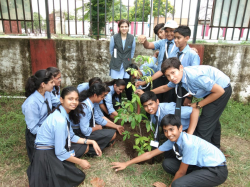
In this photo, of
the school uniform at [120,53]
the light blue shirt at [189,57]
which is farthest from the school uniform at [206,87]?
the school uniform at [120,53]

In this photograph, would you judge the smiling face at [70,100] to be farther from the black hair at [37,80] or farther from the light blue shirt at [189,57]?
the light blue shirt at [189,57]

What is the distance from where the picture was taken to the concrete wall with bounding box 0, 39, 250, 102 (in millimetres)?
4410

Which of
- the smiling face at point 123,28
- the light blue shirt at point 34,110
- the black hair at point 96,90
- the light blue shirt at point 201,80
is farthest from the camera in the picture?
the smiling face at point 123,28

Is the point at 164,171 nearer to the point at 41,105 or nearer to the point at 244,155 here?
the point at 244,155

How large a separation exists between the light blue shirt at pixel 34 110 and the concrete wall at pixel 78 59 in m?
2.35

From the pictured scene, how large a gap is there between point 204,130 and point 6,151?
9.01ft

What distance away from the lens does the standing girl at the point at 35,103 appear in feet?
7.35

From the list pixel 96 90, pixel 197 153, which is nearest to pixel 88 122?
pixel 96 90

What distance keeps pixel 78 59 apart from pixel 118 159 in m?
2.71

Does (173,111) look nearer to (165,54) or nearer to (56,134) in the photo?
(165,54)

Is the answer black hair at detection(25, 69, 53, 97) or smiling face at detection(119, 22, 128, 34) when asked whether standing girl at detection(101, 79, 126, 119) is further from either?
black hair at detection(25, 69, 53, 97)

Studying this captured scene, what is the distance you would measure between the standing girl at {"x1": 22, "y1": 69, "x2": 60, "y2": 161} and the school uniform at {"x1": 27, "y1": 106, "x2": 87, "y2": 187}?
0.89ft

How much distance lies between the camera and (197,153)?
1.95 meters

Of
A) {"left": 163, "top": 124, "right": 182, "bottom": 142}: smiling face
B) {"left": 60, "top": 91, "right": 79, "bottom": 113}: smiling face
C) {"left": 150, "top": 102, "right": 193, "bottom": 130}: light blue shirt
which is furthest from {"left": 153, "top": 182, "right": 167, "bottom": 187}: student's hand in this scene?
{"left": 60, "top": 91, "right": 79, "bottom": 113}: smiling face
